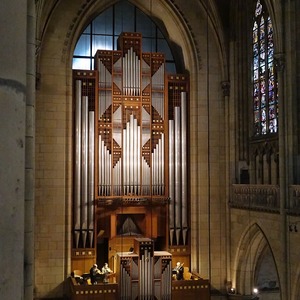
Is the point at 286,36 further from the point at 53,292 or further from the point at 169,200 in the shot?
the point at 53,292

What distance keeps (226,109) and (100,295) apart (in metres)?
7.56

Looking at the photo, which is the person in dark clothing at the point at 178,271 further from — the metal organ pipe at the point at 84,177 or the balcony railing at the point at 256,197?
the metal organ pipe at the point at 84,177

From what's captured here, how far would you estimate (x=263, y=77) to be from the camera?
17203 millimetres

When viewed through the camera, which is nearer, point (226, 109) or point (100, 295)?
point (100, 295)

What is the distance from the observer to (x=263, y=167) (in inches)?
672

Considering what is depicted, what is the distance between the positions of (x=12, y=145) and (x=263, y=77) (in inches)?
628

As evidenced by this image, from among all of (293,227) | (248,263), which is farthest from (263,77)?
(248,263)

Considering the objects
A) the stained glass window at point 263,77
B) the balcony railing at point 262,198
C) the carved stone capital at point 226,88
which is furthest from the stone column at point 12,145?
the carved stone capital at point 226,88

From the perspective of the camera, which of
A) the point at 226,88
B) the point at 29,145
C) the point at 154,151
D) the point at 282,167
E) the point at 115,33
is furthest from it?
the point at 115,33

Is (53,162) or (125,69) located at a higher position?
(125,69)

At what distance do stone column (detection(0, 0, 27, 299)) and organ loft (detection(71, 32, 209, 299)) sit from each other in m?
15.9

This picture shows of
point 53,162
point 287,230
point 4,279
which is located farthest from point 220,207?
point 4,279

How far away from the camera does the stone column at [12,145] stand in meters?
1.92

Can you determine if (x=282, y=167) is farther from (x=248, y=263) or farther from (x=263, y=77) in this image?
(x=248, y=263)
